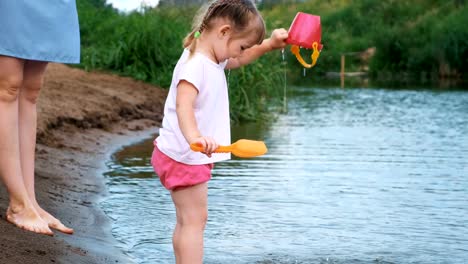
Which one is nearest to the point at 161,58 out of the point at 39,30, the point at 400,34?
the point at 39,30

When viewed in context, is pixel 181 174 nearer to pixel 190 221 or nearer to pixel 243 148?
pixel 190 221

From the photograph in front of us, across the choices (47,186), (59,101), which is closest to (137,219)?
(47,186)

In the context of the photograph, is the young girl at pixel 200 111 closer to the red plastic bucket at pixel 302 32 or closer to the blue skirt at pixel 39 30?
the red plastic bucket at pixel 302 32

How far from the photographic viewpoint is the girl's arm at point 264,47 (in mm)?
4227

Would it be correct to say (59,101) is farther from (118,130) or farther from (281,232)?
(281,232)

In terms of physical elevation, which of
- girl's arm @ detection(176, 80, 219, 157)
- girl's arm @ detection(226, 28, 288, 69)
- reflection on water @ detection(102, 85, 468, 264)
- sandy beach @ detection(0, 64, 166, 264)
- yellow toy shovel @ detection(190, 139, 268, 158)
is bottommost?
reflection on water @ detection(102, 85, 468, 264)

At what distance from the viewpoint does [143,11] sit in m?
15.6

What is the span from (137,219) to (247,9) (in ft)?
7.59

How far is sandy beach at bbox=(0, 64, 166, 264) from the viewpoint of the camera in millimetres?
4605

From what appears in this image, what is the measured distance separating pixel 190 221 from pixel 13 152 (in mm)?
1014

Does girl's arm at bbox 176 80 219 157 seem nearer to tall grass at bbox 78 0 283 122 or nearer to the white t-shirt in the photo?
the white t-shirt

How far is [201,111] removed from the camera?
13.2 ft

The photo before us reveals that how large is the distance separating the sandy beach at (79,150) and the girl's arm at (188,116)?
0.84 metres

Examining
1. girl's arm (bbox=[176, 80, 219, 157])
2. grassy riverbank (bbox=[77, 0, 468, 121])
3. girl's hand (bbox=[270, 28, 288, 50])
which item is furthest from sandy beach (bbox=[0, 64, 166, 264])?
girl's hand (bbox=[270, 28, 288, 50])
